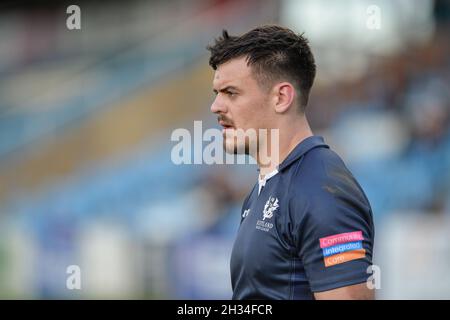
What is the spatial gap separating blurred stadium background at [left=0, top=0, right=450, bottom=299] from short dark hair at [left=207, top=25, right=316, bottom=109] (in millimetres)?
4323

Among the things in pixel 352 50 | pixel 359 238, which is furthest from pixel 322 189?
pixel 352 50

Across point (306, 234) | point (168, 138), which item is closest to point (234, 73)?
point (306, 234)

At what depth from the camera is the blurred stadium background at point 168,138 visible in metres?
7.09

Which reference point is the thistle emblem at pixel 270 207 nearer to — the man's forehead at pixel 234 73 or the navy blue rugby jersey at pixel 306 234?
the navy blue rugby jersey at pixel 306 234

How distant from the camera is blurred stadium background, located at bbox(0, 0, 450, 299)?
7094 millimetres

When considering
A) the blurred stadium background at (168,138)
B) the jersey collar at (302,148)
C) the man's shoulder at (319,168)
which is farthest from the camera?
the blurred stadium background at (168,138)

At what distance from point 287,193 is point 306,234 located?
A: 0.19 metres

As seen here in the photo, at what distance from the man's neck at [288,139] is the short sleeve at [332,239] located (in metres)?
0.33

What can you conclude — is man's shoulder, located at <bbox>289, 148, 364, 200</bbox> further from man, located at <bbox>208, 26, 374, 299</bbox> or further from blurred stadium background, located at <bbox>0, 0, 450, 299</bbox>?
blurred stadium background, located at <bbox>0, 0, 450, 299</bbox>

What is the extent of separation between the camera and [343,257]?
7.33 feet

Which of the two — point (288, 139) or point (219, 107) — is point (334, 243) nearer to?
point (288, 139)

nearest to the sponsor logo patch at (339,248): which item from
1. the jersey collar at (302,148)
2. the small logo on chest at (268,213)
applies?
the small logo on chest at (268,213)

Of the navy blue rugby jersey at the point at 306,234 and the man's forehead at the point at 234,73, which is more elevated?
the man's forehead at the point at 234,73
